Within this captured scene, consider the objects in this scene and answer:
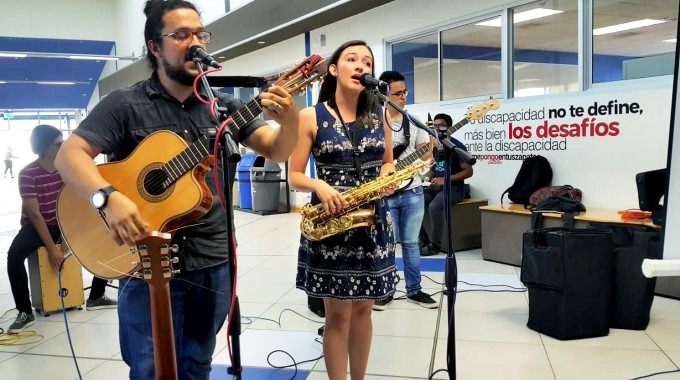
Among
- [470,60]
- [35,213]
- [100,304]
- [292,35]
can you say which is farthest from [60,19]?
[100,304]

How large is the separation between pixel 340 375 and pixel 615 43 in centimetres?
509

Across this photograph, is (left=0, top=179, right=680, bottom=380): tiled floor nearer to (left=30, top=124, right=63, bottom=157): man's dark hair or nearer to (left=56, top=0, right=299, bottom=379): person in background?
(left=56, top=0, right=299, bottom=379): person in background

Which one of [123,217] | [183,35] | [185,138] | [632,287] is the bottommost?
[632,287]

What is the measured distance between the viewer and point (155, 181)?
5.42 feet

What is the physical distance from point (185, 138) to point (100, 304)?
3.15 metres

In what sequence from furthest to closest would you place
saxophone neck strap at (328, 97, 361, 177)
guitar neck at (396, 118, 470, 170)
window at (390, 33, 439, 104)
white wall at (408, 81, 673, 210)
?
window at (390, 33, 439, 104) → white wall at (408, 81, 673, 210) → guitar neck at (396, 118, 470, 170) → saxophone neck strap at (328, 97, 361, 177)

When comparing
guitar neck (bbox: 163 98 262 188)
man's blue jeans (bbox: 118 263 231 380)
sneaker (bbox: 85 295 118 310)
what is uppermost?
guitar neck (bbox: 163 98 262 188)

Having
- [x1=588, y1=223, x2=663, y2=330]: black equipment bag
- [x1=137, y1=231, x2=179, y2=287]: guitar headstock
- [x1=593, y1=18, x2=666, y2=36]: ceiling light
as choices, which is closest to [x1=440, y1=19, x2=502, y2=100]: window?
[x1=593, y1=18, x2=666, y2=36]: ceiling light

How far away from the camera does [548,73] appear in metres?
6.04

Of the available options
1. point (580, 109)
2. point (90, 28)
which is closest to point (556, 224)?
point (580, 109)

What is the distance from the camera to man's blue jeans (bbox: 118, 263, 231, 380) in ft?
5.15

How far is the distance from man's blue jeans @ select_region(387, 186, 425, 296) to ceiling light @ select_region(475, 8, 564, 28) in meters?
3.14

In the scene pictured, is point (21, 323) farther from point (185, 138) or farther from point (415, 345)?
point (185, 138)

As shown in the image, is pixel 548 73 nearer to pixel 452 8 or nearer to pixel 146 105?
pixel 452 8
